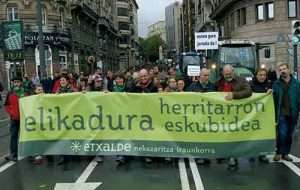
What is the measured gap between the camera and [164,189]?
892 cm

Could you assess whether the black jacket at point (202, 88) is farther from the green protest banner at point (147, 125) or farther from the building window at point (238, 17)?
the building window at point (238, 17)

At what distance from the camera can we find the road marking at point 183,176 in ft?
29.9

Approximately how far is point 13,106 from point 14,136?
2.04ft

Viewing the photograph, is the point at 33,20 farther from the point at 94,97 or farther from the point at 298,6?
the point at 94,97

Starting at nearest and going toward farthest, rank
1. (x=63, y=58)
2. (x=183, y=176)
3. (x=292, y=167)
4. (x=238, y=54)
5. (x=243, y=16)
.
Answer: (x=183, y=176), (x=292, y=167), (x=238, y=54), (x=243, y=16), (x=63, y=58)

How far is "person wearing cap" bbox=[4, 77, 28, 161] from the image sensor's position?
460 inches

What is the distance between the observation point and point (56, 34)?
2130 inches

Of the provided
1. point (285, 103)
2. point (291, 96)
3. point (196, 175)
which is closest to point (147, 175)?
point (196, 175)

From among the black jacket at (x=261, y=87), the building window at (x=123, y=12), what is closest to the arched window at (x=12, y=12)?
the black jacket at (x=261, y=87)

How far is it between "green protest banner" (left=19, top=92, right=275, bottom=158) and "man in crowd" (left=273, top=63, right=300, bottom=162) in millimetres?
213

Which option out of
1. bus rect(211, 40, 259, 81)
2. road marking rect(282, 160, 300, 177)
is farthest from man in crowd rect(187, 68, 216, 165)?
bus rect(211, 40, 259, 81)

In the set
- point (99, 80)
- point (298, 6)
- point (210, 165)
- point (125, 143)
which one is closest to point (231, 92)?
point (210, 165)

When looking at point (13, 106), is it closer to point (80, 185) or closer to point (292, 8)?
point (80, 185)

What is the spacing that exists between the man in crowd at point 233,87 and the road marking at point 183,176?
2.81ft
